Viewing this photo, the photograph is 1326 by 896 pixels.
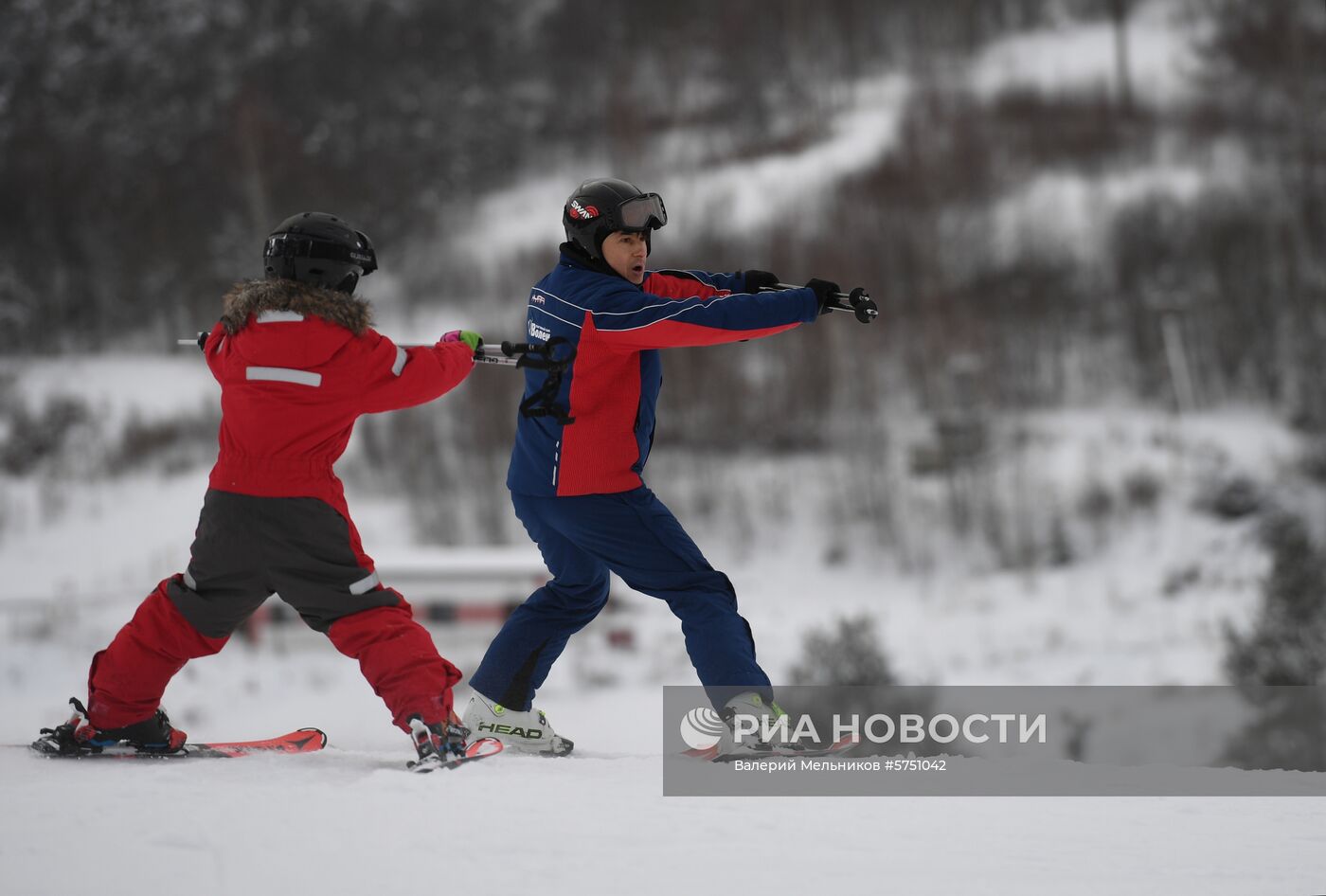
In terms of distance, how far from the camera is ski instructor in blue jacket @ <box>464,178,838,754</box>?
3.13m

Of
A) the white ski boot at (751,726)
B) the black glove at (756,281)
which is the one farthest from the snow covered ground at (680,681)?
the black glove at (756,281)

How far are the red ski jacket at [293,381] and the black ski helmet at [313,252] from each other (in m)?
0.05

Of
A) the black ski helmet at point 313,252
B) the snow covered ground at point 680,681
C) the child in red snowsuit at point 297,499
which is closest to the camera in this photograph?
the snow covered ground at point 680,681

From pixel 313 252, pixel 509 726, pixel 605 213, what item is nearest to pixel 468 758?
pixel 509 726

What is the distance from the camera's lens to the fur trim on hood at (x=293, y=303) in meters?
2.98

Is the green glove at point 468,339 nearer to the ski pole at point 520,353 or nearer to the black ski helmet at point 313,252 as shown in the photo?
the ski pole at point 520,353

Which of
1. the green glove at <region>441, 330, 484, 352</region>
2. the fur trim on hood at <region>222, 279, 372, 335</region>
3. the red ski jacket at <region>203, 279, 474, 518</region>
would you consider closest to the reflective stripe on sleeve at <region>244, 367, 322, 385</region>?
the red ski jacket at <region>203, 279, 474, 518</region>

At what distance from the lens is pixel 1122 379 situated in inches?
746

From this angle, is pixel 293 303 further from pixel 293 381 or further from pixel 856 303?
pixel 856 303

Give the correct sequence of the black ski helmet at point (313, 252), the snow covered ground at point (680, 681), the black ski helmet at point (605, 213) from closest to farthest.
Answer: the snow covered ground at point (680, 681) < the black ski helmet at point (313, 252) < the black ski helmet at point (605, 213)

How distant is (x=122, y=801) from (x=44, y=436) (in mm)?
18283

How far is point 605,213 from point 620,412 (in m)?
0.55

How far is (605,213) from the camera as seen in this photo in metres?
3.31

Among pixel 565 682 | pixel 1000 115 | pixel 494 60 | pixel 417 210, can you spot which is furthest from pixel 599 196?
pixel 494 60
